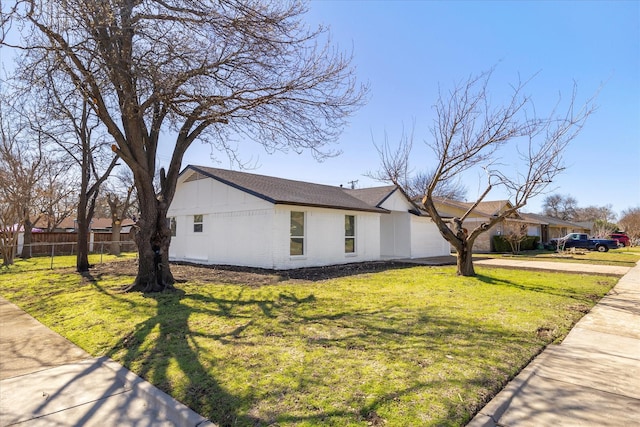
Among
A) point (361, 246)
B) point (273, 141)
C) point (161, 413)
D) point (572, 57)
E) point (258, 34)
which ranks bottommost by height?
point (161, 413)

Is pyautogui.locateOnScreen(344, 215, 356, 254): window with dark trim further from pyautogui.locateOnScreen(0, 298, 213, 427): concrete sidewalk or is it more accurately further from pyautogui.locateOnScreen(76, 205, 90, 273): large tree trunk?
pyautogui.locateOnScreen(0, 298, 213, 427): concrete sidewalk

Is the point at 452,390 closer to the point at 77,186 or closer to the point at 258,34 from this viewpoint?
the point at 258,34

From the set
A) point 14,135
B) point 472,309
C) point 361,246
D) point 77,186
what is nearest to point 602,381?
point 472,309

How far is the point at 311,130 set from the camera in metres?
9.06

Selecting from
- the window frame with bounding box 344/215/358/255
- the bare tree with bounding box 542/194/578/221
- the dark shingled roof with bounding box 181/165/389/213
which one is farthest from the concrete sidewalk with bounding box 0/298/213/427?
the bare tree with bounding box 542/194/578/221

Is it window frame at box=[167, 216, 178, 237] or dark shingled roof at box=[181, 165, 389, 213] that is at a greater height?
dark shingled roof at box=[181, 165, 389, 213]

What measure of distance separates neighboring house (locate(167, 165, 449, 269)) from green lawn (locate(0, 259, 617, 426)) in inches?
158

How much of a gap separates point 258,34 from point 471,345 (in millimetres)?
6984

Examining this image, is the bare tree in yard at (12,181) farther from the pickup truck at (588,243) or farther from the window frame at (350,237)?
the pickup truck at (588,243)

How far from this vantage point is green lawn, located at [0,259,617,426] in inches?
125

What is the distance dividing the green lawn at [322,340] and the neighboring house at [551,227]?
33.3m

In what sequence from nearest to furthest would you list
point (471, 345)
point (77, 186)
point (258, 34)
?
1. point (471, 345)
2. point (258, 34)
3. point (77, 186)

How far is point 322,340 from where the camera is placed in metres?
4.91

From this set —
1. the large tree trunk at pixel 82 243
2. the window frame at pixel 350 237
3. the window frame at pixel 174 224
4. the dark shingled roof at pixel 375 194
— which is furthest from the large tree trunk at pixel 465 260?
the large tree trunk at pixel 82 243
